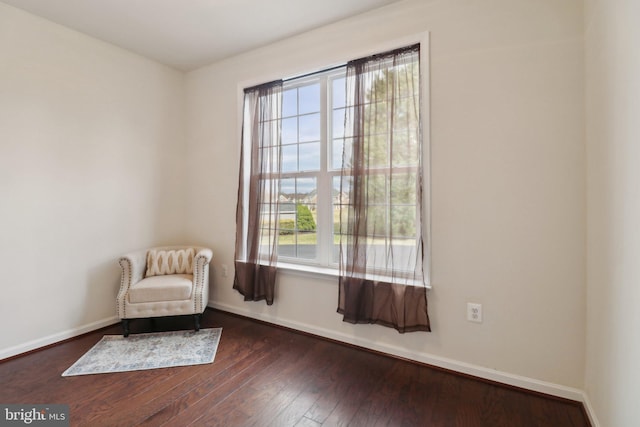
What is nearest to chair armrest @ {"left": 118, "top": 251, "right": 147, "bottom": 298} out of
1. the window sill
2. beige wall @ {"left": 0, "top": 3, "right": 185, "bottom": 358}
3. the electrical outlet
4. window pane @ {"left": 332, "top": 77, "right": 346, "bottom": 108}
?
beige wall @ {"left": 0, "top": 3, "right": 185, "bottom": 358}

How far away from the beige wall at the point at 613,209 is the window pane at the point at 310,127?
1.85m

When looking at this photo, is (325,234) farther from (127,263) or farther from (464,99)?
(127,263)

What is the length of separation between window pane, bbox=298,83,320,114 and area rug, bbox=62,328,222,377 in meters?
2.22

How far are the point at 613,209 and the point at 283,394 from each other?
6.55 ft

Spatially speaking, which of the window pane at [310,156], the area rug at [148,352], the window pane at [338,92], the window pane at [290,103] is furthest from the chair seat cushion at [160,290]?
the window pane at [338,92]

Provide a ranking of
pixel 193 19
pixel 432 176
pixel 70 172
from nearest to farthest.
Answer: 1. pixel 432 176
2. pixel 193 19
3. pixel 70 172

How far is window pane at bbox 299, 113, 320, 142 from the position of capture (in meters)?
2.71

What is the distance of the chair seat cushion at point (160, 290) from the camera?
2576 millimetres

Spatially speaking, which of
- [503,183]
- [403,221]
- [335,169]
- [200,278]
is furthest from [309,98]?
[200,278]

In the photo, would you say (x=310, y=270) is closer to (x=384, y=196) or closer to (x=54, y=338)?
(x=384, y=196)

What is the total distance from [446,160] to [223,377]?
2.14 m

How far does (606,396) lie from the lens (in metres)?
1.41

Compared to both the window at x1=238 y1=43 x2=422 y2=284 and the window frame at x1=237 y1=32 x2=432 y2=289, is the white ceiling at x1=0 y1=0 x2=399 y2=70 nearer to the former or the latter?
the window frame at x1=237 y1=32 x2=432 y2=289

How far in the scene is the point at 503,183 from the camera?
6.22 feet
